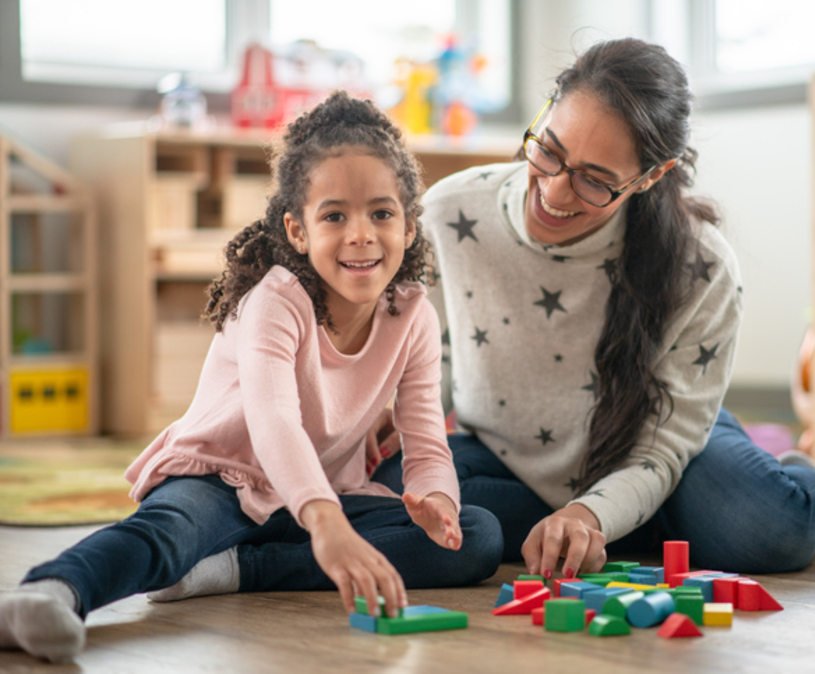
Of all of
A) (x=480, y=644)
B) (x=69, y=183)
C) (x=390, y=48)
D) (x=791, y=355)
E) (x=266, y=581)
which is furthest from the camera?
(x=390, y=48)

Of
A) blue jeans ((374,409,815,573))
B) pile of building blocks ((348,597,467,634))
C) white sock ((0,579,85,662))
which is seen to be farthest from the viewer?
blue jeans ((374,409,815,573))

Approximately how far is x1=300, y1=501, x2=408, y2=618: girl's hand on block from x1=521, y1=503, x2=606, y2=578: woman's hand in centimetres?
23

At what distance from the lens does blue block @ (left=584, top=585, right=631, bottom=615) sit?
1.05m

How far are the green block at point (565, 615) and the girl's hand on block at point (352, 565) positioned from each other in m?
0.14

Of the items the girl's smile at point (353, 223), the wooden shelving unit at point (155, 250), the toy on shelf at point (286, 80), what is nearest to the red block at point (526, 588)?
the girl's smile at point (353, 223)

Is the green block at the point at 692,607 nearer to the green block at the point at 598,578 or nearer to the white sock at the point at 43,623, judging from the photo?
the green block at the point at 598,578

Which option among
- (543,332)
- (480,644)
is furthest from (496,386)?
(480,644)

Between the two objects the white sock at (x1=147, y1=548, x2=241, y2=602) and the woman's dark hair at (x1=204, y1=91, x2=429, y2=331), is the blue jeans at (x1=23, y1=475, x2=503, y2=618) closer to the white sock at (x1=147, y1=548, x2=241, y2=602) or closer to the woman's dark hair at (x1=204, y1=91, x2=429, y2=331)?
the white sock at (x1=147, y1=548, x2=241, y2=602)

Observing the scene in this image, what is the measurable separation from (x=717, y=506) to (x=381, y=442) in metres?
0.44

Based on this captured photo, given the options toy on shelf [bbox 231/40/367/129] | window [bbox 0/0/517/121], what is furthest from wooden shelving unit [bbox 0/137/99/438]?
toy on shelf [bbox 231/40/367/129]

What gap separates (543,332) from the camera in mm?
1472

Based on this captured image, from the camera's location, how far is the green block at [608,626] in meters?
1.00

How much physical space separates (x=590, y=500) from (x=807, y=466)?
0.44 meters

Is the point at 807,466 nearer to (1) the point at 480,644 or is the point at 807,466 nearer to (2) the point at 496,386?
(2) the point at 496,386
